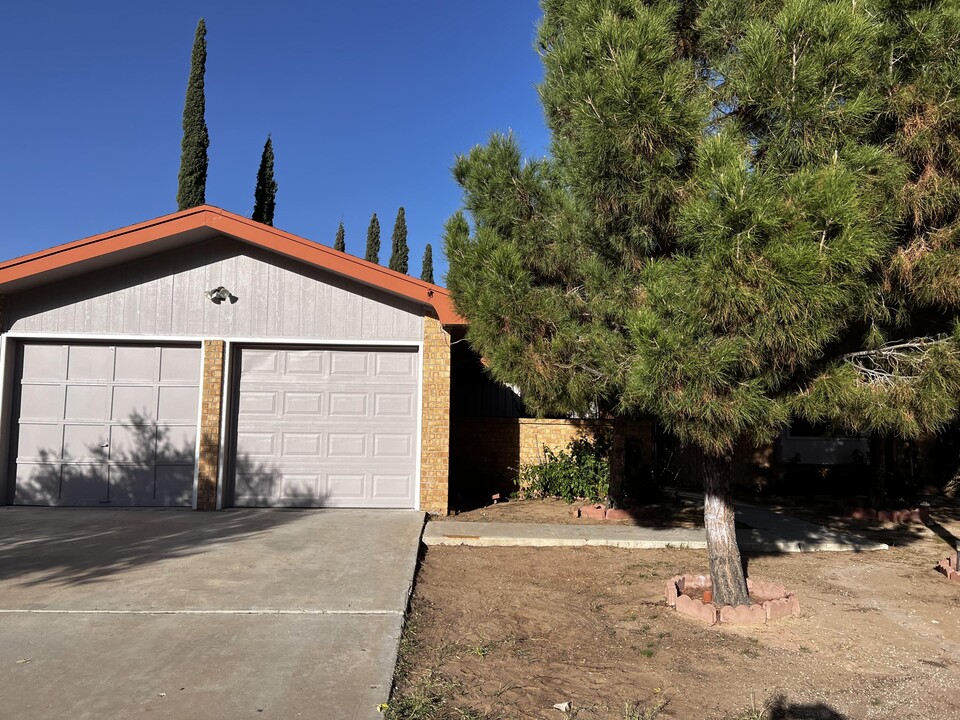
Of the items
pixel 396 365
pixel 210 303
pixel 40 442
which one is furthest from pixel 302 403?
pixel 40 442

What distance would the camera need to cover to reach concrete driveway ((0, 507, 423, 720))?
3.44m

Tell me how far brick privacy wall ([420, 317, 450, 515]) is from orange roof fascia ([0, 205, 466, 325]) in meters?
0.80

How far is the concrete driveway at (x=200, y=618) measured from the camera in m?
3.44

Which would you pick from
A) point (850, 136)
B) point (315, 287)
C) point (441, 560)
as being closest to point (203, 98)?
point (315, 287)

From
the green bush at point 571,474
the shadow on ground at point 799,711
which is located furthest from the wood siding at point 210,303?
the shadow on ground at point 799,711

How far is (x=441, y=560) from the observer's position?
22.3 ft

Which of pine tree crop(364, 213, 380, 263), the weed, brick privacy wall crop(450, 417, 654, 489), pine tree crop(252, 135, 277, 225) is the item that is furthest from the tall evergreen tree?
the weed

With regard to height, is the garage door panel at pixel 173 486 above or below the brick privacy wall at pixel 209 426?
below

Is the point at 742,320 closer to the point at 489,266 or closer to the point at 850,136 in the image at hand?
the point at 850,136

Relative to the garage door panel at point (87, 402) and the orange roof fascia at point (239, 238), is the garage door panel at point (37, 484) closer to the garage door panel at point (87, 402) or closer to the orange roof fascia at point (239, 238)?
the garage door panel at point (87, 402)

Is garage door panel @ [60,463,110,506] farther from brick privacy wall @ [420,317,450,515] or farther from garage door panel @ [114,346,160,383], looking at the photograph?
brick privacy wall @ [420,317,450,515]

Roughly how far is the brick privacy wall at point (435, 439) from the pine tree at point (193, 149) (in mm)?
15585

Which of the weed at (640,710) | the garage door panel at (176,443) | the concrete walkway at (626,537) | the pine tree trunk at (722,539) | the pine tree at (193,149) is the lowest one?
the weed at (640,710)

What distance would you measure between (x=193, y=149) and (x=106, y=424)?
50.3ft
